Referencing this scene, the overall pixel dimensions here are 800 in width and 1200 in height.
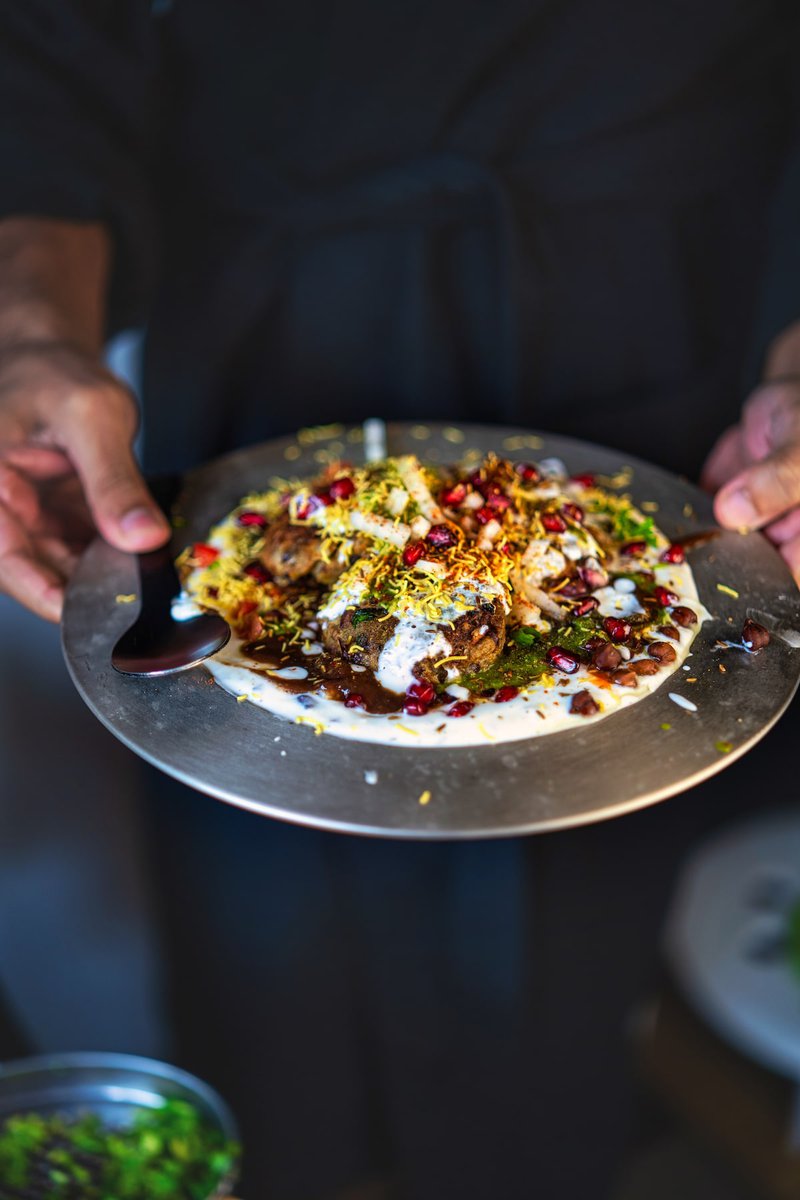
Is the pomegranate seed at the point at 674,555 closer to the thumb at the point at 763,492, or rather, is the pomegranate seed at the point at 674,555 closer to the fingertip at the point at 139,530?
the thumb at the point at 763,492

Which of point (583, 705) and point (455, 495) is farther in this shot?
point (455, 495)

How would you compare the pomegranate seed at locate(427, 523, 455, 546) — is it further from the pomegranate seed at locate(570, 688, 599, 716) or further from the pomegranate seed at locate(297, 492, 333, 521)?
the pomegranate seed at locate(570, 688, 599, 716)

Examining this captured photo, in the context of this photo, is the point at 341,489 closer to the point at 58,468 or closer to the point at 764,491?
the point at 58,468

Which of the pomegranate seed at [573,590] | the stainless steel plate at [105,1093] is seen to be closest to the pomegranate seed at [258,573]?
the pomegranate seed at [573,590]

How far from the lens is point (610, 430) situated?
3762mm

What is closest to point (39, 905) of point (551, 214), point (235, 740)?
point (235, 740)

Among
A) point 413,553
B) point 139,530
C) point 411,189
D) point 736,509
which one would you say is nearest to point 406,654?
point 413,553

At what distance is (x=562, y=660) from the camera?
217 centimetres

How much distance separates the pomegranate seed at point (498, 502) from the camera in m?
2.50

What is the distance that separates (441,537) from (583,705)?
588 millimetres

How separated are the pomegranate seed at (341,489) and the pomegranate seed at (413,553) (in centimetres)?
30

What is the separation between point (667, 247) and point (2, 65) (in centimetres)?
240

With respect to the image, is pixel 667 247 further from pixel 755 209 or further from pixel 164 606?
pixel 164 606

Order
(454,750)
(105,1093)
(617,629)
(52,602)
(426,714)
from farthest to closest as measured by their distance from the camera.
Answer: (105,1093) → (52,602) → (617,629) → (426,714) → (454,750)
